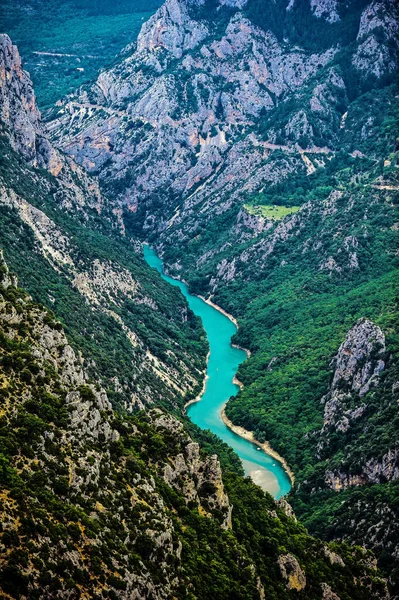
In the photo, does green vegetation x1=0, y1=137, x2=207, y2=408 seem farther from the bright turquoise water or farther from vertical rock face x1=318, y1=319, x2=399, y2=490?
vertical rock face x1=318, y1=319, x2=399, y2=490

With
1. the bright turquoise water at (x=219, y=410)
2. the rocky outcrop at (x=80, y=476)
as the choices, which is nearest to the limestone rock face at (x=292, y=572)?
the rocky outcrop at (x=80, y=476)

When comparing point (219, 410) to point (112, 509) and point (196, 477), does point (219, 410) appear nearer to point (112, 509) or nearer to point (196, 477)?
point (196, 477)

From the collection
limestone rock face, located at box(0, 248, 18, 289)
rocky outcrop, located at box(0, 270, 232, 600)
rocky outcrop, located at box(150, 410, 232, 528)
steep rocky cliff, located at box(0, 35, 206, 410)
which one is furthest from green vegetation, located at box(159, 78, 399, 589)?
limestone rock face, located at box(0, 248, 18, 289)

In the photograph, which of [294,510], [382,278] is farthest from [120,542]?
[382,278]

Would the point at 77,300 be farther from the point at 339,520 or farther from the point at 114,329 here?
the point at 339,520

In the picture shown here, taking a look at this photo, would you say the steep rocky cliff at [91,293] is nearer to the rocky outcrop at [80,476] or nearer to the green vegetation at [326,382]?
the green vegetation at [326,382]
